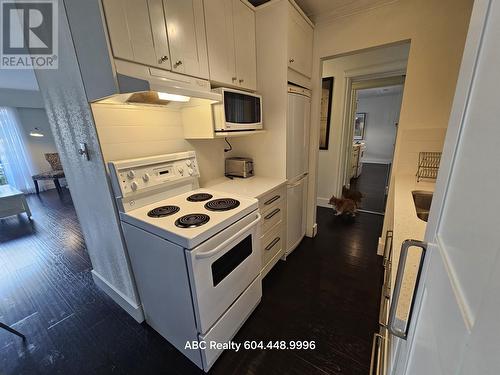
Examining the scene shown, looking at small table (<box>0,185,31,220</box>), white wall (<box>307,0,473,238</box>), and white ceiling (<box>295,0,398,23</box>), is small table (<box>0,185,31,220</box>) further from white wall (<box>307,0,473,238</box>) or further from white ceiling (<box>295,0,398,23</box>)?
white wall (<box>307,0,473,238</box>)

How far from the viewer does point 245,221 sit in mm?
1424

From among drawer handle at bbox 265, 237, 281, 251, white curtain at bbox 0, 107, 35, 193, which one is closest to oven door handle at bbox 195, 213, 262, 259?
drawer handle at bbox 265, 237, 281, 251

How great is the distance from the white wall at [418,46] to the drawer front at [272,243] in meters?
1.33

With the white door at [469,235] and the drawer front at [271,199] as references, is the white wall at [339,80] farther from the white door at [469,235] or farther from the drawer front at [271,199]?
the white door at [469,235]

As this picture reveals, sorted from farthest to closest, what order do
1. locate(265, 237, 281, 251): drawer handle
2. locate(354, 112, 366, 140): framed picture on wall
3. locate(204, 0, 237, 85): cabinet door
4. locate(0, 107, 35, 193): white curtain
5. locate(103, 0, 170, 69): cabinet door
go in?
1. locate(354, 112, 366, 140): framed picture on wall
2. locate(0, 107, 35, 193): white curtain
3. locate(265, 237, 281, 251): drawer handle
4. locate(204, 0, 237, 85): cabinet door
5. locate(103, 0, 170, 69): cabinet door

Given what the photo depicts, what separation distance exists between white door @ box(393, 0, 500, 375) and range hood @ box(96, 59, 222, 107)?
1131mm

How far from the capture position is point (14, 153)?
5270mm

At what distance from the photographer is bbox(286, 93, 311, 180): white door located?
2.04m

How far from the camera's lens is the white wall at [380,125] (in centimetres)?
711

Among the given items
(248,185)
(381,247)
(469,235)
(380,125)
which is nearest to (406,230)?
(469,235)

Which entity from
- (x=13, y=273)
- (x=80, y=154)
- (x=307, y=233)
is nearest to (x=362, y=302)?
(x=307, y=233)

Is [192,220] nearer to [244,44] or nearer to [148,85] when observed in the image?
[148,85]

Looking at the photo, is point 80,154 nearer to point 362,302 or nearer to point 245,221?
point 245,221

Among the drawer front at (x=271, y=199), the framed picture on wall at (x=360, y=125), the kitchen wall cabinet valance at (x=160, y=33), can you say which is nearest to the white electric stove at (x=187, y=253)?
the drawer front at (x=271, y=199)
